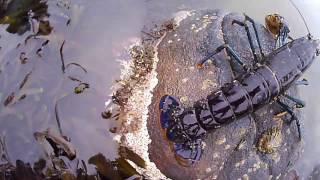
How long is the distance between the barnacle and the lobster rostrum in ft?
0.29

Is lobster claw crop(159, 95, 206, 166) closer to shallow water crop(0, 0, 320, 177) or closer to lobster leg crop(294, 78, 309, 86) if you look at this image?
shallow water crop(0, 0, 320, 177)

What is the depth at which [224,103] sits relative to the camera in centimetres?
139

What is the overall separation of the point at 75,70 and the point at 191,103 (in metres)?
0.35

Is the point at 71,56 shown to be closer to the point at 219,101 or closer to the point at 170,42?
the point at 170,42

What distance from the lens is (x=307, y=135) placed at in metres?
1.70

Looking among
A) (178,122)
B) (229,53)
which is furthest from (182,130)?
(229,53)

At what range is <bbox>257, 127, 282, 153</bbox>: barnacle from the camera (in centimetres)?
148

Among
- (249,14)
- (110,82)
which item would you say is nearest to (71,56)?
(110,82)

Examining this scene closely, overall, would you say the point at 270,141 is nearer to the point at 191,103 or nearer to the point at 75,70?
the point at 191,103

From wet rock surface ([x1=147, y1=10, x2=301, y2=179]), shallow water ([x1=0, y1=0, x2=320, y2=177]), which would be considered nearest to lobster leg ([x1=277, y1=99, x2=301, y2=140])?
wet rock surface ([x1=147, y1=10, x2=301, y2=179])

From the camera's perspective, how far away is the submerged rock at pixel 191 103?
145cm

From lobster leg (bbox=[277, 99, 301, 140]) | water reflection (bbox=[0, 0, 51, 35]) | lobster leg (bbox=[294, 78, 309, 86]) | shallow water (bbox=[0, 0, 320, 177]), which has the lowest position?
lobster leg (bbox=[277, 99, 301, 140])

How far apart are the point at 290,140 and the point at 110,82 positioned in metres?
0.56

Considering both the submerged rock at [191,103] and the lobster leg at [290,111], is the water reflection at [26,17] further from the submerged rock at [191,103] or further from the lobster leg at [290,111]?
the lobster leg at [290,111]
